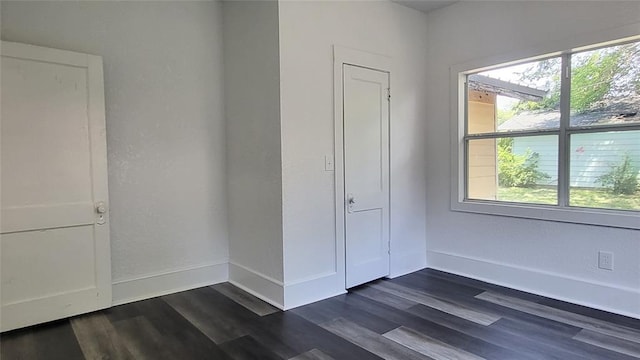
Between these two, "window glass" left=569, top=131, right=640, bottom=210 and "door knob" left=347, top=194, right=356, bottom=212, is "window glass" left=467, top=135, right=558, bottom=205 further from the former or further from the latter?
"door knob" left=347, top=194, right=356, bottom=212

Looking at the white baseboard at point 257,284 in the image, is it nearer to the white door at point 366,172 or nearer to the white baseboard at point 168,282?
the white baseboard at point 168,282

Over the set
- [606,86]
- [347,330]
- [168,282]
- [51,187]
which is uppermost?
[606,86]

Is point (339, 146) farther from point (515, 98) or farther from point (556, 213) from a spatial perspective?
point (556, 213)

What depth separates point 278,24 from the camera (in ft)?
10.0

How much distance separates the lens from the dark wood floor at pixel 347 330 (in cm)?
244

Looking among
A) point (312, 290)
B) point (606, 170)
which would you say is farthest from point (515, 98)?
point (312, 290)

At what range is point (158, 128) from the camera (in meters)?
3.51

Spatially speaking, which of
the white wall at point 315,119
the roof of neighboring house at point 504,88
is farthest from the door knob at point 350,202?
the roof of neighboring house at point 504,88

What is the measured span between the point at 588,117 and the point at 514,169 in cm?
75

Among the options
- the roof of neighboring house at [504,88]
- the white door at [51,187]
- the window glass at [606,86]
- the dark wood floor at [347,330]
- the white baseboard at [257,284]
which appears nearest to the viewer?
the dark wood floor at [347,330]

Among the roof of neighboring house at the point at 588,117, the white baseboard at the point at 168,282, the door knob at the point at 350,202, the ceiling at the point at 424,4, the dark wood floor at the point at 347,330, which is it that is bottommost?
the dark wood floor at the point at 347,330

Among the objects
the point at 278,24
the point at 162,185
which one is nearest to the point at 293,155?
the point at 278,24

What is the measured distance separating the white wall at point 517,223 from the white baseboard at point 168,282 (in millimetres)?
2325

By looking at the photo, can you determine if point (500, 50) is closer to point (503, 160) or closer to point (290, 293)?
point (503, 160)
